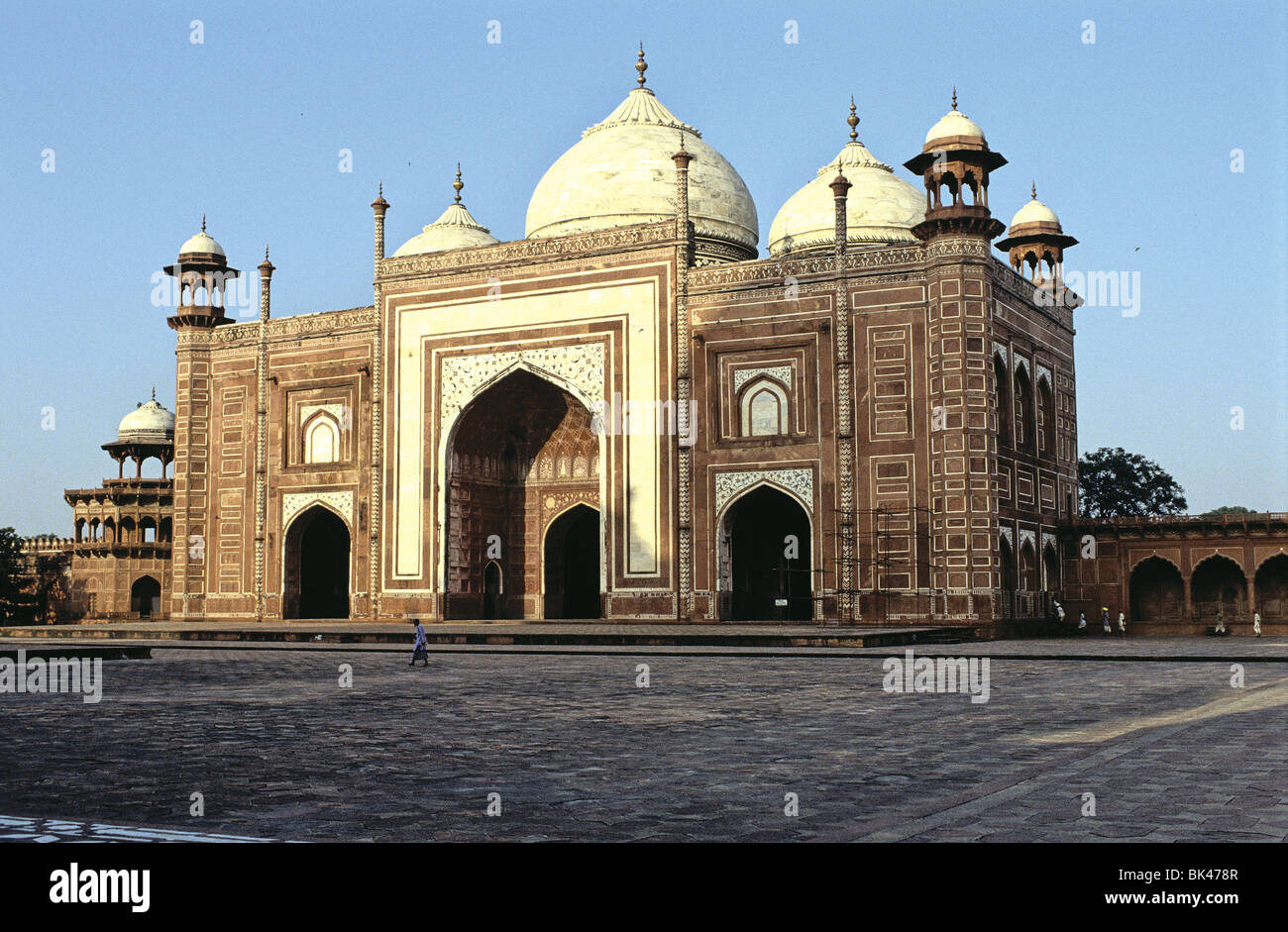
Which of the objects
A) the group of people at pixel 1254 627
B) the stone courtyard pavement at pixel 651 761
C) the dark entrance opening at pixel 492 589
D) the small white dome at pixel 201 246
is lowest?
the group of people at pixel 1254 627

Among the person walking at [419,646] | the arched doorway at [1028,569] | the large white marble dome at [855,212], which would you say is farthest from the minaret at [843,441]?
the person walking at [419,646]

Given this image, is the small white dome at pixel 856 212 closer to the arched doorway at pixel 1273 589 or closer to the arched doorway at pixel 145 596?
the arched doorway at pixel 1273 589

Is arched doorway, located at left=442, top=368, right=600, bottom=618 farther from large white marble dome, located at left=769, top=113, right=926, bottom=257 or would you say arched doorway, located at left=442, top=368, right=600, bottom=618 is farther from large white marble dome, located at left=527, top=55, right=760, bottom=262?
large white marble dome, located at left=769, top=113, right=926, bottom=257

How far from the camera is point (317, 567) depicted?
33.4 metres

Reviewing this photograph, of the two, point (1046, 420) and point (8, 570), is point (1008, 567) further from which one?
point (8, 570)

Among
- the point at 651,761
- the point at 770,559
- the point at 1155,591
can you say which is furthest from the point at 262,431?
the point at 651,761

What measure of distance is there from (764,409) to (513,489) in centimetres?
781

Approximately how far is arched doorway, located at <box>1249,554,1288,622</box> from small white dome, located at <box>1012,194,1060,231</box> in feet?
32.7

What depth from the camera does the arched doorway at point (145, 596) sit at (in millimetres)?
39281

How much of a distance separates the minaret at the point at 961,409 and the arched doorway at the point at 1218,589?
6.37 metres

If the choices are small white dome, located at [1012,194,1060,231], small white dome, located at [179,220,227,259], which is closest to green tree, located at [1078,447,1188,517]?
small white dome, located at [1012,194,1060,231]
